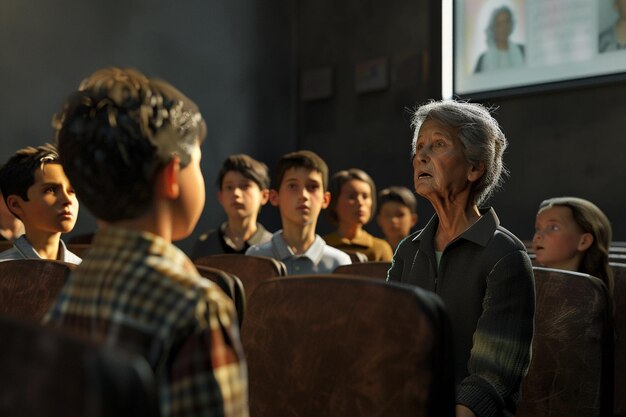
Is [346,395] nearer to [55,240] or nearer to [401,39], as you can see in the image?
[55,240]

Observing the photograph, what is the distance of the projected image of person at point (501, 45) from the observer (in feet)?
16.4

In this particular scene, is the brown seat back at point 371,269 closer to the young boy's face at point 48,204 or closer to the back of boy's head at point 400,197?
the young boy's face at point 48,204

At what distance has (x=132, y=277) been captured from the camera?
81 cm

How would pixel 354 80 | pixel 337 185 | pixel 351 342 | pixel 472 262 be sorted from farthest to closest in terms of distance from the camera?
pixel 354 80 < pixel 337 185 < pixel 472 262 < pixel 351 342

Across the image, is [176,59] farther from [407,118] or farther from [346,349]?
[346,349]

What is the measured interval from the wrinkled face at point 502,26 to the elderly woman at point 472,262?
3.47 metres

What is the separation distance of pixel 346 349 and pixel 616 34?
A: 394 cm

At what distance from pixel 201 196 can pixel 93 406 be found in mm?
415

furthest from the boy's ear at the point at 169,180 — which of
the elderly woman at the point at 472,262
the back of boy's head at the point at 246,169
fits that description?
the back of boy's head at the point at 246,169

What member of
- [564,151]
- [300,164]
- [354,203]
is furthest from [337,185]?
[564,151]

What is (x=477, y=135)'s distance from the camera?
5.71 ft

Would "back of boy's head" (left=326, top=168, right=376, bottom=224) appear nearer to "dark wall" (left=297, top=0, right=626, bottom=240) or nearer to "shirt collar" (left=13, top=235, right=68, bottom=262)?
"dark wall" (left=297, top=0, right=626, bottom=240)

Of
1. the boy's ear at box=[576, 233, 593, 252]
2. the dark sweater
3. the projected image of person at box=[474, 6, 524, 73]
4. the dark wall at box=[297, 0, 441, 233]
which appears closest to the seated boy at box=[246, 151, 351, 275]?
the boy's ear at box=[576, 233, 593, 252]

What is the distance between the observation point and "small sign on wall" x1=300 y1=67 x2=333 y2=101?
249 inches
